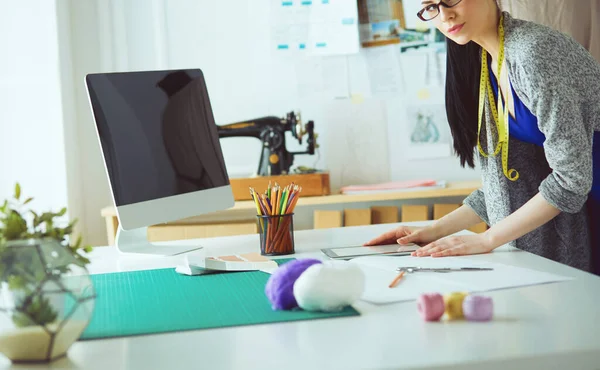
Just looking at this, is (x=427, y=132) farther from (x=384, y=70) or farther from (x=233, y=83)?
(x=233, y=83)

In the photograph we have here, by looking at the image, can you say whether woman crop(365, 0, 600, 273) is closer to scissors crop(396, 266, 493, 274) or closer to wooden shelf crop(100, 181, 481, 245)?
scissors crop(396, 266, 493, 274)

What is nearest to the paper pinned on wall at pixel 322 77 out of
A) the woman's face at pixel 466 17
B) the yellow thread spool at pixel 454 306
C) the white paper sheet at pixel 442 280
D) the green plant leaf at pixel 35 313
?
the woman's face at pixel 466 17

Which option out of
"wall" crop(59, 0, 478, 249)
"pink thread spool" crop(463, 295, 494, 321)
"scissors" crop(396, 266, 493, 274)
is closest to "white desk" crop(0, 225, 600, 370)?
"pink thread spool" crop(463, 295, 494, 321)

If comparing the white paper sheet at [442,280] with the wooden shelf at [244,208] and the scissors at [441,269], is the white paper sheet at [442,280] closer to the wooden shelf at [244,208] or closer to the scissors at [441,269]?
the scissors at [441,269]

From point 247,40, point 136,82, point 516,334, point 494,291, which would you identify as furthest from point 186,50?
point 516,334

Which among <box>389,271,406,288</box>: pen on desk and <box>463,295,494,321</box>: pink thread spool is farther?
<box>389,271,406,288</box>: pen on desk

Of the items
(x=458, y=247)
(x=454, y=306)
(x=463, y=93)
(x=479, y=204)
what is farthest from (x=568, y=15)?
(x=454, y=306)

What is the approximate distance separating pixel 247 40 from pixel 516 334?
2622 millimetres

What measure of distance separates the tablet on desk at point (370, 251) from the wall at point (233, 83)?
5.52 ft

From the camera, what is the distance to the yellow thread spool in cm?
100

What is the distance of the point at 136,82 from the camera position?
1833 mm

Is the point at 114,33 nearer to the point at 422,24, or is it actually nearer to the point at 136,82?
the point at 422,24

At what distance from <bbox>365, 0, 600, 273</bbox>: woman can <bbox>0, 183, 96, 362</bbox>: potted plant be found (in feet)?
2.57

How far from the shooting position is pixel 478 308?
98cm
